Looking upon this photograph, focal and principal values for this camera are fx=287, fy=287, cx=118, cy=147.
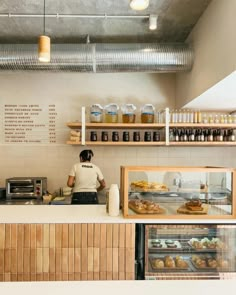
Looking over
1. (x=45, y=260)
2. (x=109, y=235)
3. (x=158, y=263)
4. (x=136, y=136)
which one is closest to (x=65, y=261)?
(x=45, y=260)

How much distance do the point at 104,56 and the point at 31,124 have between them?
1.65 metres

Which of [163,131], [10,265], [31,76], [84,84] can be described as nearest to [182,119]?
[163,131]

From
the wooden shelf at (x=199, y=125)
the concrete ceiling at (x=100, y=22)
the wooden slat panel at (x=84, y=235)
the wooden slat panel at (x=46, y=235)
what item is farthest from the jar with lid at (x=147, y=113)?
the wooden slat panel at (x=46, y=235)

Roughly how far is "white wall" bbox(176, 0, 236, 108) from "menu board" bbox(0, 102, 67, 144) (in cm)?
195

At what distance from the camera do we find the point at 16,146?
4305mm

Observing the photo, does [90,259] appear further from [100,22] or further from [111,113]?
[100,22]

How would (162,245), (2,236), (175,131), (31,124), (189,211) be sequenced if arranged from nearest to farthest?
(2,236), (189,211), (162,245), (175,131), (31,124)

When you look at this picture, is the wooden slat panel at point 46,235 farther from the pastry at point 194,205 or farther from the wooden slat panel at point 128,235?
the pastry at point 194,205

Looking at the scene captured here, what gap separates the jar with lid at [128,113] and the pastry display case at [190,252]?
6.48 feet

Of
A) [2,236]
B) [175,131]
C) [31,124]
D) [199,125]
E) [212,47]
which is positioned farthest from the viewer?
[31,124]

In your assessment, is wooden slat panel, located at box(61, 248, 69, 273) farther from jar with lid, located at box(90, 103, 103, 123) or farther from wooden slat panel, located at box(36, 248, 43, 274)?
jar with lid, located at box(90, 103, 103, 123)

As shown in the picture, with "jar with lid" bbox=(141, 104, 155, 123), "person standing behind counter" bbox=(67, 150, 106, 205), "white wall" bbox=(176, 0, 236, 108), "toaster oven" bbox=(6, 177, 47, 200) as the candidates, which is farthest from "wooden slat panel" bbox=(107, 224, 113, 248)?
"jar with lid" bbox=(141, 104, 155, 123)

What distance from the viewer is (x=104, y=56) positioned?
338 cm

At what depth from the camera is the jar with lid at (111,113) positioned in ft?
13.0
